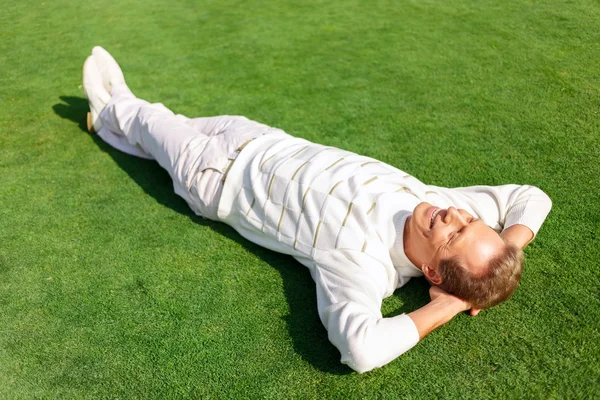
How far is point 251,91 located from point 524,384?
313cm

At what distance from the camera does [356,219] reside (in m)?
2.33

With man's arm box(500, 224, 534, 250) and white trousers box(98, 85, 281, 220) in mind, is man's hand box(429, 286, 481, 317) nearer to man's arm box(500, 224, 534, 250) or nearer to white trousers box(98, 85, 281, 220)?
man's arm box(500, 224, 534, 250)

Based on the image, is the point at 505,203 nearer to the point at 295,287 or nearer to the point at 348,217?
the point at 348,217

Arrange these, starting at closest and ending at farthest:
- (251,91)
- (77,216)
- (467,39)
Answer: (77,216)
(251,91)
(467,39)

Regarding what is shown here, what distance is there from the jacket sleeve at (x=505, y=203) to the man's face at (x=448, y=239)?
1.20 ft

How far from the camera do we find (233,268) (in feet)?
8.39

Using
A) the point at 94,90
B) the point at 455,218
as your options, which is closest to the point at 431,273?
the point at 455,218

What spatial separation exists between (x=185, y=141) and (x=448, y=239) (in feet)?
5.28

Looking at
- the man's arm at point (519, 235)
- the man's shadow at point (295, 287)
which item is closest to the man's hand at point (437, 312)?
the man's shadow at point (295, 287)

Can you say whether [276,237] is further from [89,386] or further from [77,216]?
[77,216]

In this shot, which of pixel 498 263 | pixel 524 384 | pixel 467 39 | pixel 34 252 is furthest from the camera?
pixel 467 39

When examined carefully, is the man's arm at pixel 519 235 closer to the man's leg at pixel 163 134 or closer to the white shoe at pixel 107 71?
the man's leg at pixel 163 134

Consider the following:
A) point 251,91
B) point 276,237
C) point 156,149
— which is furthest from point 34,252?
point 251,91

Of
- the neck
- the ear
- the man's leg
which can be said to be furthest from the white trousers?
the ear
